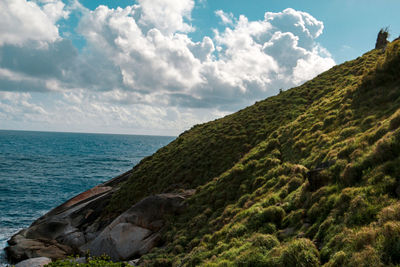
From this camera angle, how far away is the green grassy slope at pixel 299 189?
9.92m

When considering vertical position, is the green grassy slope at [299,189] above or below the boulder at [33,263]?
above

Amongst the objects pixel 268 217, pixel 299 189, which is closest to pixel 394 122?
pixel 299 189

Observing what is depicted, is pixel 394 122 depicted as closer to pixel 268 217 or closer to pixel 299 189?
pixel 299 189

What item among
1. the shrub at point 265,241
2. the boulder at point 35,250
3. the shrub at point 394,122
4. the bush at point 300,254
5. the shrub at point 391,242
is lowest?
the boulder at point 35,250

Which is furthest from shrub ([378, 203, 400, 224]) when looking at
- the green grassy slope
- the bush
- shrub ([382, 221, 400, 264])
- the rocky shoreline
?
the rocky shoreline

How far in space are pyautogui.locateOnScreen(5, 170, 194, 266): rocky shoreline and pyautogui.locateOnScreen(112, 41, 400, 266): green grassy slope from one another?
184 cm

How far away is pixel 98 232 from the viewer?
28875 mm

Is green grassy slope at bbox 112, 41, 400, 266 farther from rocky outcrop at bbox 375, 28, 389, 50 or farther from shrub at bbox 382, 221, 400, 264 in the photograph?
rocky outcrop at bbox 375, 28, 389, 50

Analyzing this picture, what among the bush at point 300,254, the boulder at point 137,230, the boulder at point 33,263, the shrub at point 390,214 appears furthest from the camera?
the boulder at point 33,263

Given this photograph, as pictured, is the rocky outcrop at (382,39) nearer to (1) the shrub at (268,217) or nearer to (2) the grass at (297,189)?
(2) the grass at (297,189)

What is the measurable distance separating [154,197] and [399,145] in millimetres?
20985

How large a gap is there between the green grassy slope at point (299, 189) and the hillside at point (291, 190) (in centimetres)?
6

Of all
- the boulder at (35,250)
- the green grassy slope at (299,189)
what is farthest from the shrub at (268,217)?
the boulder at (35,250)

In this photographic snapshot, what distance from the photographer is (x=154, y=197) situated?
2648 cm
